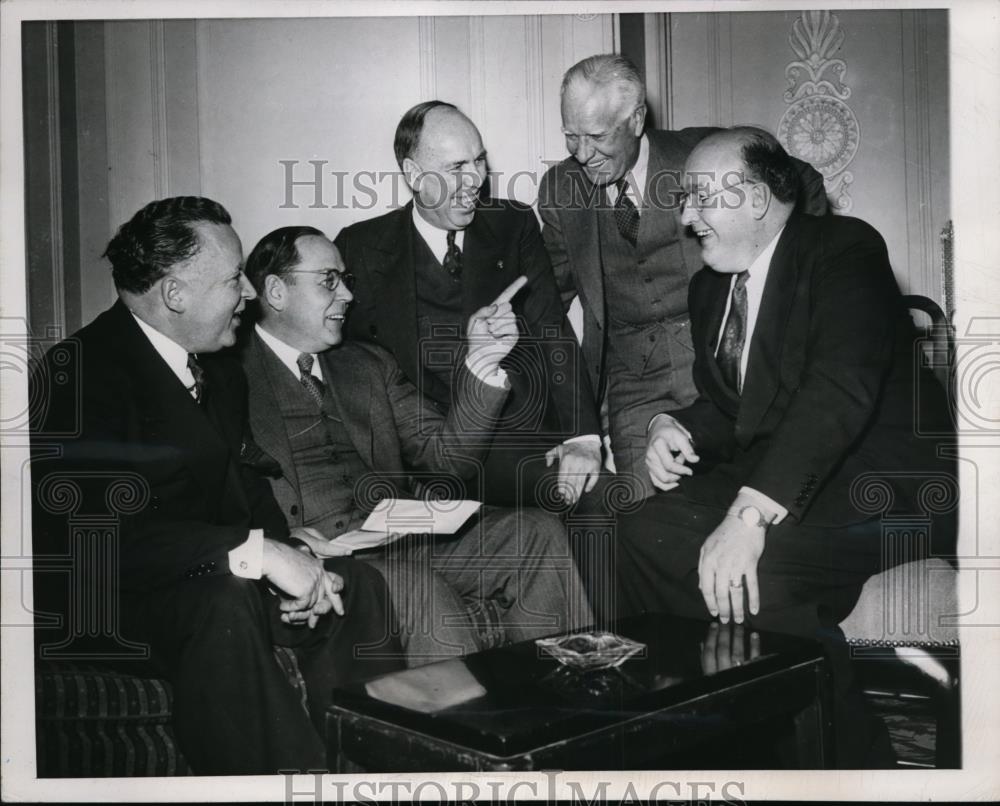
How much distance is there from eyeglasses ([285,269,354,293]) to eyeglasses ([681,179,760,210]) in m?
1.22

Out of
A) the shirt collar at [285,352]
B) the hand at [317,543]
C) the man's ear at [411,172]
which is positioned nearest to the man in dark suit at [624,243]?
the man's ear at [411,172]

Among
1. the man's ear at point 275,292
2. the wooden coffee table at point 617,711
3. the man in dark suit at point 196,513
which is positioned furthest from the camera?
the man's ear at point 275,292

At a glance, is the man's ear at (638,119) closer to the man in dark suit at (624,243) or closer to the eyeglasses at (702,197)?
the man in dark suit at (624,243)

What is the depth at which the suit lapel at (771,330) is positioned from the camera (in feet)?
12.1

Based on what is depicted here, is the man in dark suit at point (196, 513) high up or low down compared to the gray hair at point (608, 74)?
down

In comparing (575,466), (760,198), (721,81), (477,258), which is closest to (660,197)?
(760,198)

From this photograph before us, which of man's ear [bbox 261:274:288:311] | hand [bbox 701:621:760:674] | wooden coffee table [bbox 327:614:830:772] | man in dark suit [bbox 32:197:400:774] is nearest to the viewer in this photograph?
wooden coffee table [bbox 327:614:830:772]

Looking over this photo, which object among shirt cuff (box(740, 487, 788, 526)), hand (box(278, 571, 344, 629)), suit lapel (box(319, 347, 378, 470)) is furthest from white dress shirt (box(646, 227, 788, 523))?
hand (box(278, 571, 344, 629))

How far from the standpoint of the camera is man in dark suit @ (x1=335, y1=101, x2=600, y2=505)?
3.67m

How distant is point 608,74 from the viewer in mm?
3678

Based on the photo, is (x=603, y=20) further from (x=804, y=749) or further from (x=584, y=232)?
(x=804, y=749)

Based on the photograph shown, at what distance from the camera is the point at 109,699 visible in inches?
142

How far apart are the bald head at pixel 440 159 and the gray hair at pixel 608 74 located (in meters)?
0.38

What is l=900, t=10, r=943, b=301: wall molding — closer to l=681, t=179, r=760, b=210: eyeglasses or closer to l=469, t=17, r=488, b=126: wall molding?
l=681, t=179, r=760, b=210: eyeglasses
